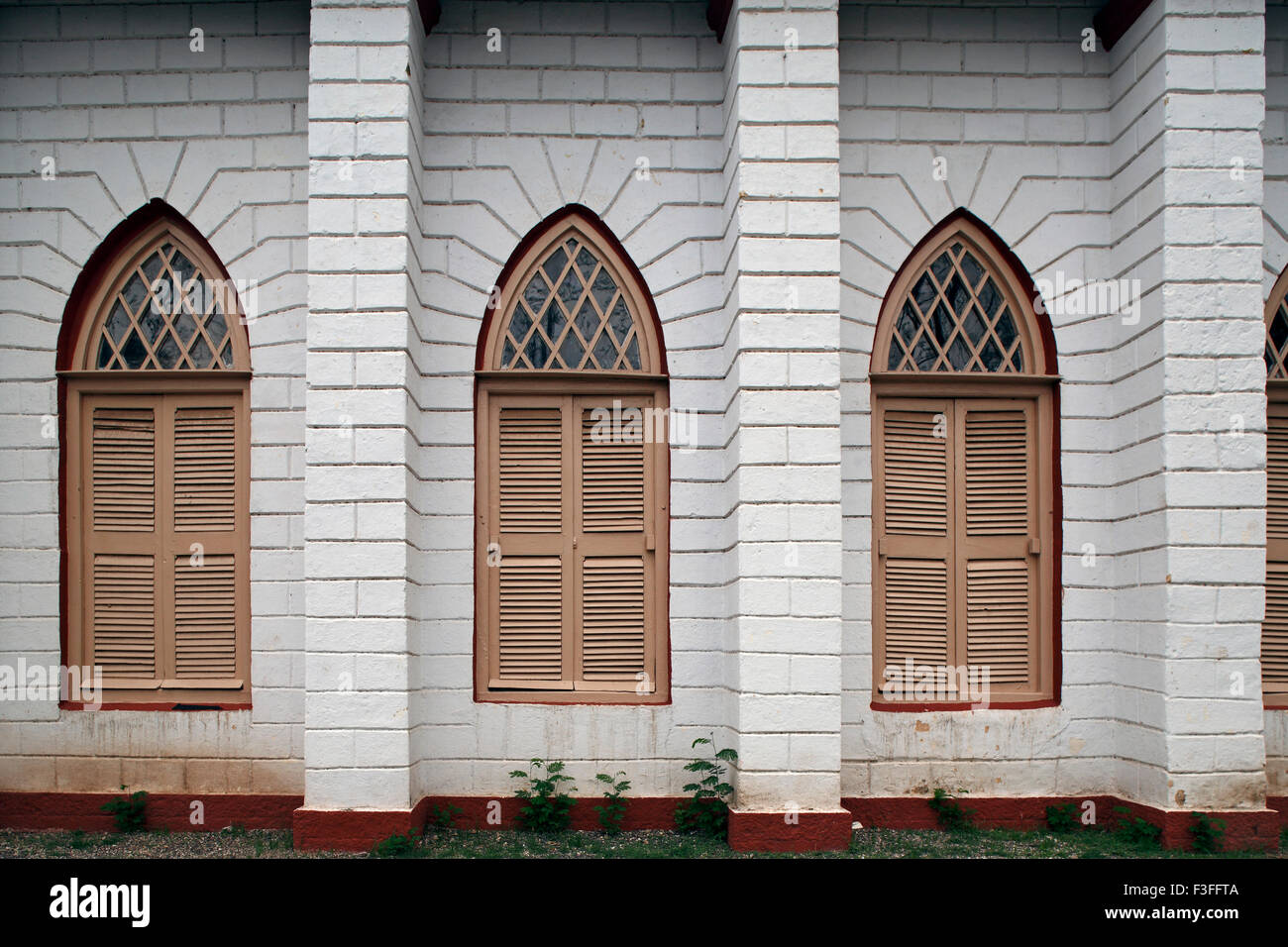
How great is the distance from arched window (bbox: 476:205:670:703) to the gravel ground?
90 centimetres

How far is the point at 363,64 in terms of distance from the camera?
6477mm

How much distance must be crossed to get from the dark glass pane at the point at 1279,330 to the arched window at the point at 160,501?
6788mm

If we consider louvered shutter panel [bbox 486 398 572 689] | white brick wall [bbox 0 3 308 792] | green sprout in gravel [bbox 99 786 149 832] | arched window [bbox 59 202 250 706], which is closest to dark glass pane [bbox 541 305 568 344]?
louvered shutter panel [bbox 486 398 572 689]

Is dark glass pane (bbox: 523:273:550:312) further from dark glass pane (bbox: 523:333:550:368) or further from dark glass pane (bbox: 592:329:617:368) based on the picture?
dark glass pane (bbox: 592:329:617:368)

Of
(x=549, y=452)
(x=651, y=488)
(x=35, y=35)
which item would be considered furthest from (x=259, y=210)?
(x=651, y=488)

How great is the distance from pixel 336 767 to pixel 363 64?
4154 millimetres

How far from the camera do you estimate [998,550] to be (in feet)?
A: 23.5

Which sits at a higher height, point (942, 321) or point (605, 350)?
point (942, 321)

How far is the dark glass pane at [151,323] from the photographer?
714 cm

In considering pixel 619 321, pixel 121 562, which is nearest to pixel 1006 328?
pixel 619 321

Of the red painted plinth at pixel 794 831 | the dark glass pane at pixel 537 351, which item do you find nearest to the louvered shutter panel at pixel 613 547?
the dark glass pane at pixel 537 351

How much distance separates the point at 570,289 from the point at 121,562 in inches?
135

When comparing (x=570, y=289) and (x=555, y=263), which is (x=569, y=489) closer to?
(x=570, y=289)

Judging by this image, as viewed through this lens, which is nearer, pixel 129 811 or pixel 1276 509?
pixel 129 811
